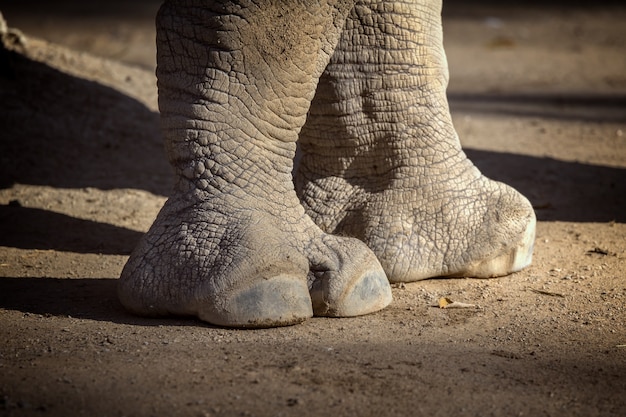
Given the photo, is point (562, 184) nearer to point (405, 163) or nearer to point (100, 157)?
point (405, 163)

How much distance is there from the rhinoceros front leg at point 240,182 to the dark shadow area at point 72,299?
0.04 m

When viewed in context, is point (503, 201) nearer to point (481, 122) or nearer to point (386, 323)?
point (386, 323)

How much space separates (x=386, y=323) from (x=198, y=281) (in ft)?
1.64

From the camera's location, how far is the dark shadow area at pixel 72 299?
2404 mm

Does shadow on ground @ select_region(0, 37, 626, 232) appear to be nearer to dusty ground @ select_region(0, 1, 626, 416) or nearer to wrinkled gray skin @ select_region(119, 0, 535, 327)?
dusty ground @ select_region(0, 1, 626, 416)

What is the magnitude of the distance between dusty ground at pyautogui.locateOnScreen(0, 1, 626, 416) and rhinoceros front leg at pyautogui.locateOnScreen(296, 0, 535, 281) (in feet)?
0.35

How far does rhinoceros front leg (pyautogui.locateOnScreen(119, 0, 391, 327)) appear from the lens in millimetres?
2297

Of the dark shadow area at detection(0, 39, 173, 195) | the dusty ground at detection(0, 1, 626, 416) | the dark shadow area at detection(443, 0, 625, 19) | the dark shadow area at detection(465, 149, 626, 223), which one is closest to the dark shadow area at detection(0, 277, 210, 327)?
the dusty ground at detection(0, 1, 626, 416)

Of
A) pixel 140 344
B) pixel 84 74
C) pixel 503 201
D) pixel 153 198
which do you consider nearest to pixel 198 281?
pixel 140 344

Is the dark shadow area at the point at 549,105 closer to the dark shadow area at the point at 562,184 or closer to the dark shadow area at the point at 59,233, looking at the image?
the dark shadow area at the point at 562,184

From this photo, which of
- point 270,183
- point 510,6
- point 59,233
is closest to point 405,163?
point 270,183

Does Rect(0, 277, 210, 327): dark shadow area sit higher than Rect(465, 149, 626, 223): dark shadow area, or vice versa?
Rect(465, 149, 626, 223): dark shadow area

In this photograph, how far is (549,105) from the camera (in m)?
5.60

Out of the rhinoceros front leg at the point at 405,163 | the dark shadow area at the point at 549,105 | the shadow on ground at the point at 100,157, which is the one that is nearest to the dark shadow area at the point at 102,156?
the shadow on ground at the point at 100,157
